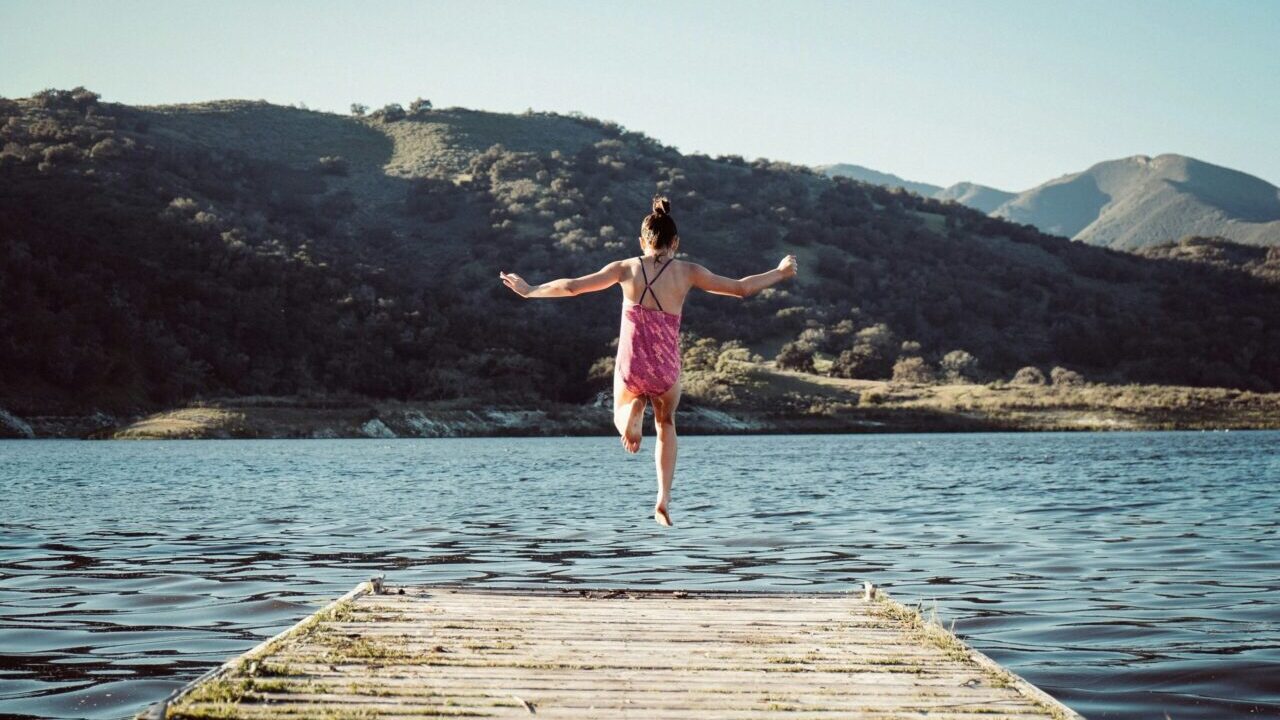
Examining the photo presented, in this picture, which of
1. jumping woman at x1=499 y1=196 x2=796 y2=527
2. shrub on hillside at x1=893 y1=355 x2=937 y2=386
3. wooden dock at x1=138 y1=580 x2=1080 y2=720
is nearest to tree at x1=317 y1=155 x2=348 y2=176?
shrub on hillside at x1=893 y1=355 x2=937 y2=386

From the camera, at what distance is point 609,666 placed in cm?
821

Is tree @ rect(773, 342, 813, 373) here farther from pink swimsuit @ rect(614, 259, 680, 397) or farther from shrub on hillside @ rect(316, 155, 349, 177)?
pink swimsuit @ rect(614, 259, 680, 397)

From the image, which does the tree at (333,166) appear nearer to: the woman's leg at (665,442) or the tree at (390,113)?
the tree at (390,113)

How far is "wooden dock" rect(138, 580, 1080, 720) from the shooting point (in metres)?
7.18

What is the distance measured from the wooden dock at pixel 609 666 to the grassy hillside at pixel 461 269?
220 feet

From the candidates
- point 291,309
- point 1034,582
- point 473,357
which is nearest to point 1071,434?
point 473,357

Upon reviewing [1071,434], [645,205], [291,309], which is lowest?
[1071,434]

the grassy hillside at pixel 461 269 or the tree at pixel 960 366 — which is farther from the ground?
the grassy hillside at pixel 461 269

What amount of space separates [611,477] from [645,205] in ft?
308

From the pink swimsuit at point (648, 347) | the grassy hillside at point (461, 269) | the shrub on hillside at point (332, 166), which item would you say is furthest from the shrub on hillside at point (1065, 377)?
the pink swimsuit at point (648, 347)

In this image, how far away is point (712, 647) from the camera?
8.94 metres

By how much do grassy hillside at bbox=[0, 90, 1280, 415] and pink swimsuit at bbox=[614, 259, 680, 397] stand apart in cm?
6709

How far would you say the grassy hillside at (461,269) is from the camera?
79.6m

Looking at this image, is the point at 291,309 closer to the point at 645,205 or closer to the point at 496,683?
the point at 645,205
